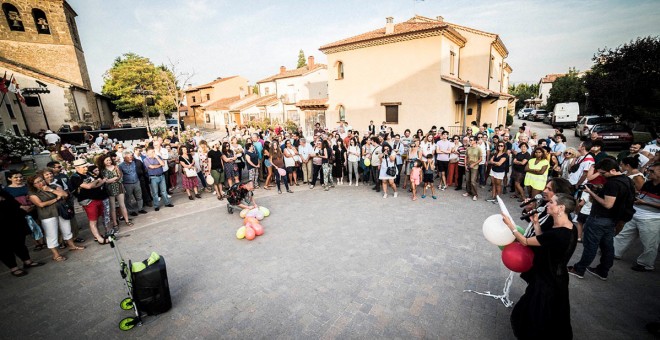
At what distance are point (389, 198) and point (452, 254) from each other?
3.50 metres

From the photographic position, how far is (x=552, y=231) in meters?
2.72

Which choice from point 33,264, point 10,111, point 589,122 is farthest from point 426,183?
point 10,111

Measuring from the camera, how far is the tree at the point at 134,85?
35.8 m

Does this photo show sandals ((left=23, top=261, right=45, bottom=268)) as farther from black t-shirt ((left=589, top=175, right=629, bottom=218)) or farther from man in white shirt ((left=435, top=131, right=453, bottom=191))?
man in white shirt ((left=435, top=131, right=453, bottom=191))

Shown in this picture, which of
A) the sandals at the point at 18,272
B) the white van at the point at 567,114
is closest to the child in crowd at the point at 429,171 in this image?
the sandals at the point at 18,272

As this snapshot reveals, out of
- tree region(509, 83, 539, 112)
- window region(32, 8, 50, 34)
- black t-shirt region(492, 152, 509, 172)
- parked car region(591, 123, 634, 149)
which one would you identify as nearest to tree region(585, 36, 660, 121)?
parked car region(591, 123, 634, 149)

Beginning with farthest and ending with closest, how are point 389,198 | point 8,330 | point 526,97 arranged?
point 526,97 < point 389,198 < point 8,330

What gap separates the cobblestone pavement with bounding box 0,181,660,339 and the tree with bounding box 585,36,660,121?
1667 centimetres

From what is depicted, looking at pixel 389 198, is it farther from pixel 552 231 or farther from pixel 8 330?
pixel 8 330

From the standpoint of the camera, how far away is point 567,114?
27.9m

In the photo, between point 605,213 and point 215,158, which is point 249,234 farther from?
point 605,213

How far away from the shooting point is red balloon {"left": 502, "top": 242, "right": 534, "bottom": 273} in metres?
3.05

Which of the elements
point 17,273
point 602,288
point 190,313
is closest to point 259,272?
point 190,313

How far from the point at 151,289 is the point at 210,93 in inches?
1970
